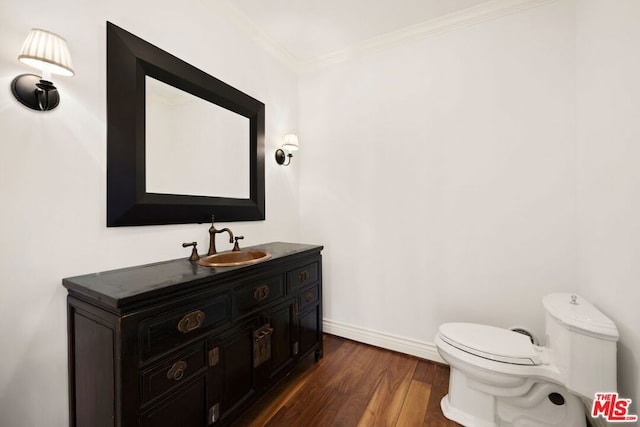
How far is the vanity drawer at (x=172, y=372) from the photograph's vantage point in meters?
0.95

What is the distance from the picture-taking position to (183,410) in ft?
3.49

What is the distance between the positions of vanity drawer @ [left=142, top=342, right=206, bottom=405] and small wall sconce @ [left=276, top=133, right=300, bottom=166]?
1576 mm

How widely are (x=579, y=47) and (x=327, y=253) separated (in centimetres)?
221

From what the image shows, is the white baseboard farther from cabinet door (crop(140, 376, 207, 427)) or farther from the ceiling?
the ceiling

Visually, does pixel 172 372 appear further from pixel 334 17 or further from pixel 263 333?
pixel 334 17

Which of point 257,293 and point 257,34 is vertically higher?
point 257,34

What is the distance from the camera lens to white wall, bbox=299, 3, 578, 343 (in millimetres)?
1661

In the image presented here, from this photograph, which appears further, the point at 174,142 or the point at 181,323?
the point at 174,142

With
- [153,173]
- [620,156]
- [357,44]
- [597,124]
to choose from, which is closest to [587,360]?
[620,156]

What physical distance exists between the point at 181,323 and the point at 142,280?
0.24 metres

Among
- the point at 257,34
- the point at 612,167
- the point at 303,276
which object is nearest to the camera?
the point at 612,167

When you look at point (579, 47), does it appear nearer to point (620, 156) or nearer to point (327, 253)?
point (620, 156)

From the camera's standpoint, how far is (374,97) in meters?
2.20

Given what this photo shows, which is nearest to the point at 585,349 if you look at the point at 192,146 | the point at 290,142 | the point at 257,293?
the point at 257,293
